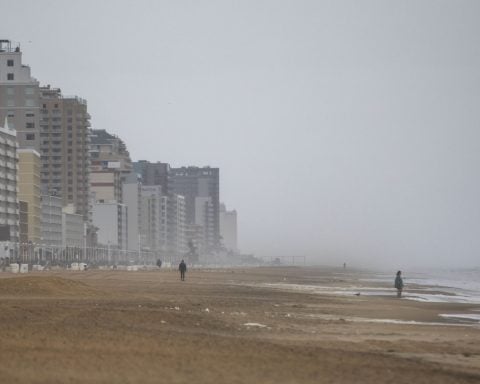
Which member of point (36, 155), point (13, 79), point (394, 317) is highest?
point (13, 79)

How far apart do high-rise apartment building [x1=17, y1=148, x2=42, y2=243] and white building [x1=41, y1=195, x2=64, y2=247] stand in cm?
847

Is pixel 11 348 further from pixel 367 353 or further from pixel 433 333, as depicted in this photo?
pixel 433 333

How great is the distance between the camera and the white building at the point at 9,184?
151 meters

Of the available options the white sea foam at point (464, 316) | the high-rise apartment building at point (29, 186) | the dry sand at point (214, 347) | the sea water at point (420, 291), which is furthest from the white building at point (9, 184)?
the dry sand at point (214, 347)

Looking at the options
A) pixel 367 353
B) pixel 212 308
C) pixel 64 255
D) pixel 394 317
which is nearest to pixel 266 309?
pixel 212 308

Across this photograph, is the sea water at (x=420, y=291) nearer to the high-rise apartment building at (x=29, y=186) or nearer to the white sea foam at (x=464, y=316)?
the white sea foam at (x=464, y=316)

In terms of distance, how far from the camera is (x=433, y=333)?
25.3m

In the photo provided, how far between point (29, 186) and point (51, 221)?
18519 mm

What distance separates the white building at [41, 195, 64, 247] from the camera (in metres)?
188

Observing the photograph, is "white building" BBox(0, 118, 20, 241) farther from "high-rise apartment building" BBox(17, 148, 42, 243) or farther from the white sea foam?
the white sea foam

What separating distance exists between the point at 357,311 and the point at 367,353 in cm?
1773

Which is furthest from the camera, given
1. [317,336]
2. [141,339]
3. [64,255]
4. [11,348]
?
[64,255]

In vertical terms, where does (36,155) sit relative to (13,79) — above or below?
below

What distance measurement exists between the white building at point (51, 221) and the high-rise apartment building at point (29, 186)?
8.47 meters
